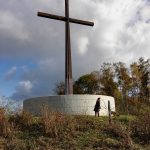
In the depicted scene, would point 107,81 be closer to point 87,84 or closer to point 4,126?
point 87,84

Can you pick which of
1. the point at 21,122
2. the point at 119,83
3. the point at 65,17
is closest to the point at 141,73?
the point at 119,83

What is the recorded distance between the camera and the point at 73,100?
21609mm

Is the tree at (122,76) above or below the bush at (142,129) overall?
above

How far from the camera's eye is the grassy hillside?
43.3ft

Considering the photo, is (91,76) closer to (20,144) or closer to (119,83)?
(119,83)

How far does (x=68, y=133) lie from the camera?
1410 centimetres


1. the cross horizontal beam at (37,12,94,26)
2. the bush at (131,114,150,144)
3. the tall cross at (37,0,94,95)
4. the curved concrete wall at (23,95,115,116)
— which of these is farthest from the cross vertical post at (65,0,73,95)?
the bush at (131,114,150,144)

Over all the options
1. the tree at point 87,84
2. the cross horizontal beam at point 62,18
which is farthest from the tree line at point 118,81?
the cross horizontal beam at point 62,18

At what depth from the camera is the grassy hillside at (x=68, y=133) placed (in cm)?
1318

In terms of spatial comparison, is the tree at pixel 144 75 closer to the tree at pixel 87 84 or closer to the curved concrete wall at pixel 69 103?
the tree at pixel 87 84

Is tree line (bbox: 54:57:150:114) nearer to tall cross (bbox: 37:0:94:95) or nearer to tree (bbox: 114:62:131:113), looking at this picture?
tree (bbox: 114:62:131:113)

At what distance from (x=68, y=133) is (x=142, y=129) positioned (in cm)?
245

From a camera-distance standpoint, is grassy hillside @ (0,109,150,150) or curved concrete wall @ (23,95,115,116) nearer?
grassy hillside @ (0,109,150,150)

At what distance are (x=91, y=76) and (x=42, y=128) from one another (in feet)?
128
